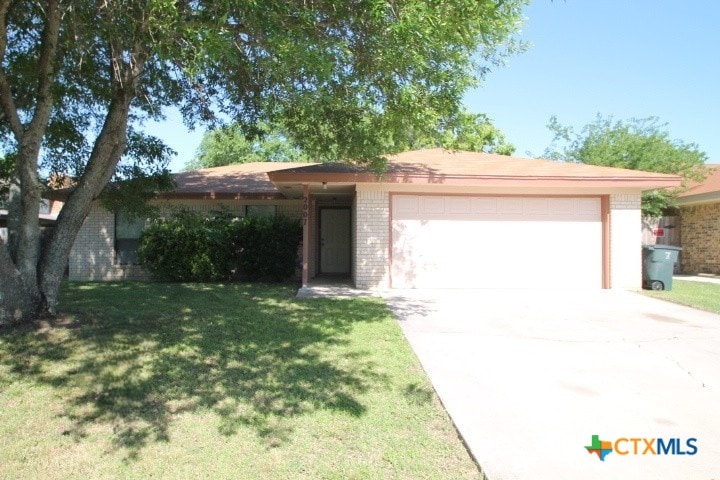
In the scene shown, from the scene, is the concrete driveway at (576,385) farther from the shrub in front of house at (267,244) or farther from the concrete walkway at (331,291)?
the shrub in front of house at (267,244)

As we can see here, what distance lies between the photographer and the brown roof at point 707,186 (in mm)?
16812

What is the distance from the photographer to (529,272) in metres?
12.0

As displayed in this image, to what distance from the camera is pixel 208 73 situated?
8.84 m

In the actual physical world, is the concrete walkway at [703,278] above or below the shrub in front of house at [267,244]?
below

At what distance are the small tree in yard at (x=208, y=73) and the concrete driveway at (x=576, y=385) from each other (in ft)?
10.7

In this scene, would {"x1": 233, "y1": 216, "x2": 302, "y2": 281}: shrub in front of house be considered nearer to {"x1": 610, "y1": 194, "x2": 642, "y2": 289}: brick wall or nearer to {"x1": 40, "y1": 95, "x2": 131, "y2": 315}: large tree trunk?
{"x1": 40, "y1": 95, "x2": 131, "y2": 315}: large tree trunk

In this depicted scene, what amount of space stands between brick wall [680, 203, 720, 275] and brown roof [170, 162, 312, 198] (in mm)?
14046

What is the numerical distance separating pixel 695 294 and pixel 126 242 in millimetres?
14455

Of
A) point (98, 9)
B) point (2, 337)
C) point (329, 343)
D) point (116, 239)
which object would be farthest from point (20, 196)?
point (116, 239)

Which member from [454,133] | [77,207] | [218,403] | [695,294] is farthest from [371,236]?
[218,403]

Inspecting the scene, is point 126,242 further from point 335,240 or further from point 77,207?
point 77,207

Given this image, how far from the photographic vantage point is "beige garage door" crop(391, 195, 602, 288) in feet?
38.8

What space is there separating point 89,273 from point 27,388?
35.1 ft

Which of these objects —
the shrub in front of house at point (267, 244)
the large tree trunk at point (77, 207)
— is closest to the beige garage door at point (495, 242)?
the shrub in front of house at point (267, 244)
